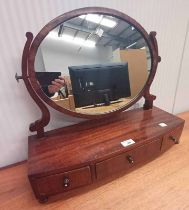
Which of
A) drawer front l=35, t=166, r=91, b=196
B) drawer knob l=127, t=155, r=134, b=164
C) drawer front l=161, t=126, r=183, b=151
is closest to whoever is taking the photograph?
drawer front l=35, t=166, r=91, b=196

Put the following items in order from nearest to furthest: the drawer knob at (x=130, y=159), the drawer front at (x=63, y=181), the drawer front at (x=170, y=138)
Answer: the drawer front at (x=63, y=181) → the drawer knob at (x=130, y=159) → the drawer front at (x=170, y=138)

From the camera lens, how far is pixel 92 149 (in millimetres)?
722

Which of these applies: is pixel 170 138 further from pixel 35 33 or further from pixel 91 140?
pixel 35 33

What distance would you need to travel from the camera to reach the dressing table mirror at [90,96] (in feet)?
2.21

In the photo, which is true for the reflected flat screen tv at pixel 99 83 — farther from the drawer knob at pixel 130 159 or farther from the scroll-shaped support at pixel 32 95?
the drawer knob at pixel 130 159

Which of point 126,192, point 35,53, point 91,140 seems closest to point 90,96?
point 91,140

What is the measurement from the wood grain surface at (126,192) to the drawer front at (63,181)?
0.07m

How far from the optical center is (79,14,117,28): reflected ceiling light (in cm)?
73

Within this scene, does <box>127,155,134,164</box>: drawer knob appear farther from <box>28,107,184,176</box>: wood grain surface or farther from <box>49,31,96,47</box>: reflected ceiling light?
<box>49,31,96,47</box>: reflected ceiling light

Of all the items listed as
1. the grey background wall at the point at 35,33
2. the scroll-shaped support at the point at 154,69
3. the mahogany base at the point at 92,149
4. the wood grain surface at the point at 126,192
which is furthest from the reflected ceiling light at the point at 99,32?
the wood grain surface at the point at 126,192

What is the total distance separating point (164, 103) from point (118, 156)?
695 millimetres

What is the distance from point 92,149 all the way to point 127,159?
17cm

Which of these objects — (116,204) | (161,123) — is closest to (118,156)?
(116,204)

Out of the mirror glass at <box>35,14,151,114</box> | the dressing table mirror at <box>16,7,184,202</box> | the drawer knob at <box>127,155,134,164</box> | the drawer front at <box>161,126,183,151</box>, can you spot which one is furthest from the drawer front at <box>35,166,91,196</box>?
the drawer front at <box>161,126,183,151</box>
